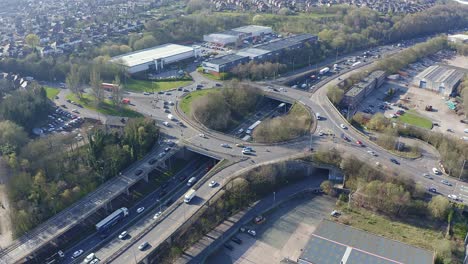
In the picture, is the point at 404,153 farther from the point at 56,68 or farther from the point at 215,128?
the point at 56,68

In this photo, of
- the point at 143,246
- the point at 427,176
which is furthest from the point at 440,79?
the point at 143,246

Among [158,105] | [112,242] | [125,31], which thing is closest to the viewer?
[112,242]

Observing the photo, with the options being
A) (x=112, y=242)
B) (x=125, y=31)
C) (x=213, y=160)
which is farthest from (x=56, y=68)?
(x=112, y=242)

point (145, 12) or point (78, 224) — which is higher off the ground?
point (145, 12)

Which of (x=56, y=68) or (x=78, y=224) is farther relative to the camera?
(x=56, y=68)

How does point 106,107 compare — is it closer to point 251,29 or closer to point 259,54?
point 259,54

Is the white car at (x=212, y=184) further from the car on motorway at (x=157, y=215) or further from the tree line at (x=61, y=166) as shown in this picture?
the tree line at (x=61, y=166)
